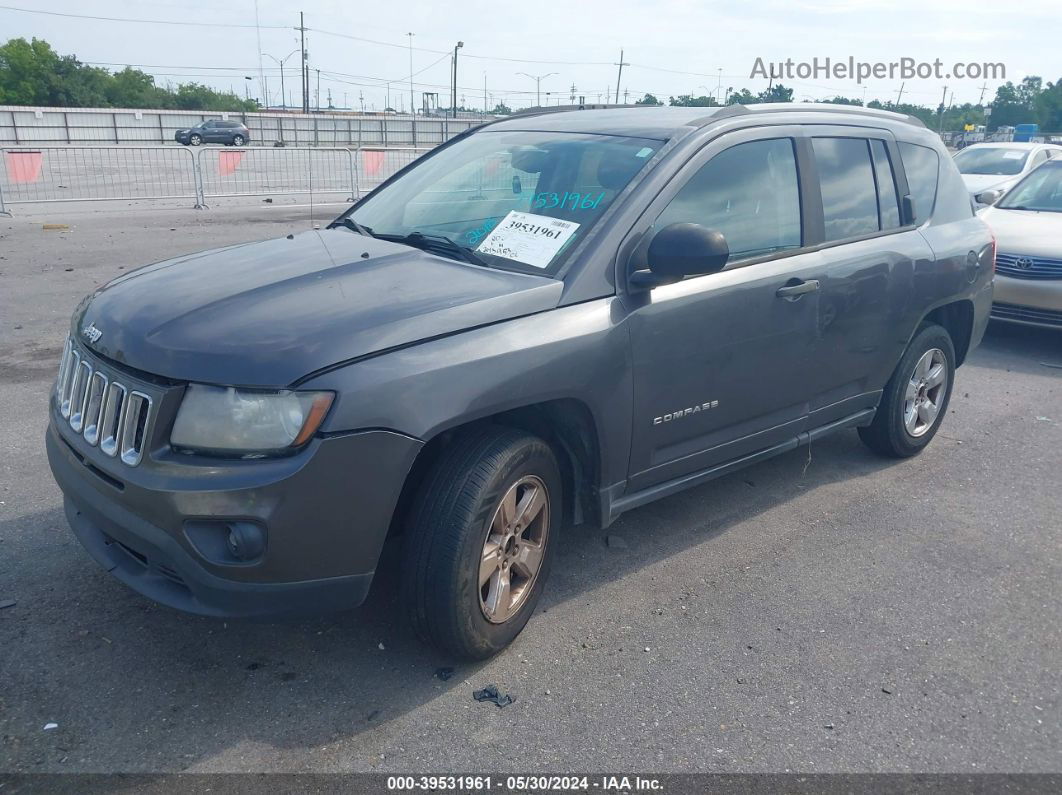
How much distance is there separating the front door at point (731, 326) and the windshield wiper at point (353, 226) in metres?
1.36

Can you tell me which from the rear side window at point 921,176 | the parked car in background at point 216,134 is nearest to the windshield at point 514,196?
the rear side window at point 921,176

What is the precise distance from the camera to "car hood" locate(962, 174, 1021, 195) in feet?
47.3

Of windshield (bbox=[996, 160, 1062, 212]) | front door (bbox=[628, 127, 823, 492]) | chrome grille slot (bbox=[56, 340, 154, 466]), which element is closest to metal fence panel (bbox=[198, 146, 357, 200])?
windshield (bbox=[996, 160, 1062, 212])

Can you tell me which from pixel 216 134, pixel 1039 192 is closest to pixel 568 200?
pixel 1039 192

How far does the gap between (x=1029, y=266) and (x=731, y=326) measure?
5740mm

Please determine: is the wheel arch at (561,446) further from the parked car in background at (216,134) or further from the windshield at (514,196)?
the parked car in background at (216,134)

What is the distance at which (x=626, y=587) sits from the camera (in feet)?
12.5

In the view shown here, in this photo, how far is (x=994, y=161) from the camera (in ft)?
52.3

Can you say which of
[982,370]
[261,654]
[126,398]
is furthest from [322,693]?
[982,370]

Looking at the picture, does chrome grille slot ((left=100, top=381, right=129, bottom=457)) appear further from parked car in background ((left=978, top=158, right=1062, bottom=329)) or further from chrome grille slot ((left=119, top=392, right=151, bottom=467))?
parked car in background ((left=978, top=158, right=1062, bottom=329))

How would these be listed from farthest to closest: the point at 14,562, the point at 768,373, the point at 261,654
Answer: the point at 768,373 → the point at 14,562 → the point at 261,654

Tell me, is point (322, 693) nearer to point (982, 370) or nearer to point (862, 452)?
point (862, 452)

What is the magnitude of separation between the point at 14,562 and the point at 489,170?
266 cm

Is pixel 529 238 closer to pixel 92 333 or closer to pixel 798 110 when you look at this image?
pixel 92 333
